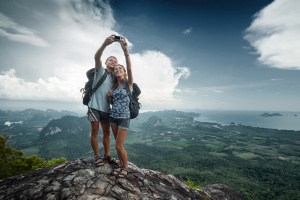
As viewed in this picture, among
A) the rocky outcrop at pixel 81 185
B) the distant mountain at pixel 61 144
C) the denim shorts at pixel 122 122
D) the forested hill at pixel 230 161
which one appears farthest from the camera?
the distant mountain at pixel 61 144

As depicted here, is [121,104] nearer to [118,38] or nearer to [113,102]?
[113,102]

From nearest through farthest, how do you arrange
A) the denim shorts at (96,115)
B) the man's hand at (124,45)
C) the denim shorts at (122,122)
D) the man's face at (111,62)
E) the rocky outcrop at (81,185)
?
the rocky outcrop at (81,185)
the man's hand at (124,45)
the denim shorts at (122,122)
the denim shorts at (96,115)
the man's face at (111,62)

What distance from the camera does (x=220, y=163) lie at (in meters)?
109

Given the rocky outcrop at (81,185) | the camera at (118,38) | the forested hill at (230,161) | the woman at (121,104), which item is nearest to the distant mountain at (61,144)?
the forested hill at (230,161)

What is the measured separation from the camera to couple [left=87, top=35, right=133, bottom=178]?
15.8 ft

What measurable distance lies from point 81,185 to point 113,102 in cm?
232

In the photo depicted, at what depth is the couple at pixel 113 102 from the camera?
15.8ft

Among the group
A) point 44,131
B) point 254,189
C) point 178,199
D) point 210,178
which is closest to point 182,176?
point 210,178

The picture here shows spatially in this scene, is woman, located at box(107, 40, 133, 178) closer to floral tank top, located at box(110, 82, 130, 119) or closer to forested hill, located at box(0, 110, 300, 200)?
floral tank top, located at box(110, 82, 130, 119)

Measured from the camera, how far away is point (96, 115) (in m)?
5.00

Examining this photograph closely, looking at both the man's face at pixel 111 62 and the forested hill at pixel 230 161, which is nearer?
the man's face at pixel 111 62

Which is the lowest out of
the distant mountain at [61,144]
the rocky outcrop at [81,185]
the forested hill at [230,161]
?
the distant mountain at [61,144]

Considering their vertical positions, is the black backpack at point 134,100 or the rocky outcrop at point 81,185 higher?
the black backpack at point 134,100

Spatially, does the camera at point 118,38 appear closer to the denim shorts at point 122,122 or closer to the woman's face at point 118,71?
the woman's face at point 118,71
